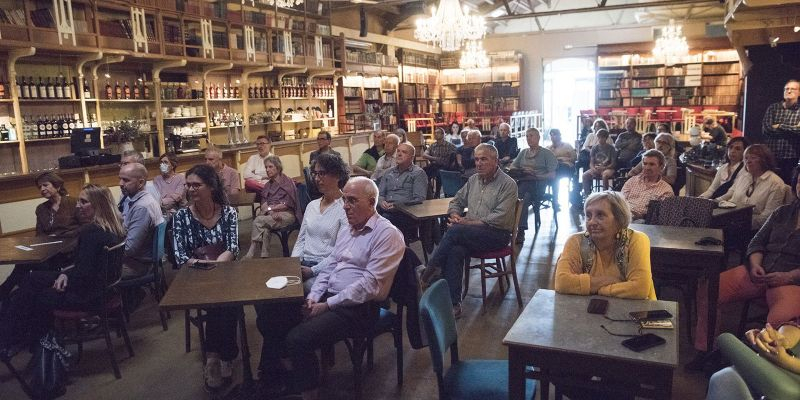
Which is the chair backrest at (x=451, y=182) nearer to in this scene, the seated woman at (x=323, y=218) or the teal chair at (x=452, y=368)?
the seated woman at (x=323, y=218)

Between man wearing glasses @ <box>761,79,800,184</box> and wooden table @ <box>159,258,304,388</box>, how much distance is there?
5.44 m

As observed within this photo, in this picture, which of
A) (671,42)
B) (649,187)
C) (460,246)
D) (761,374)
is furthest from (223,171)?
(671,42)

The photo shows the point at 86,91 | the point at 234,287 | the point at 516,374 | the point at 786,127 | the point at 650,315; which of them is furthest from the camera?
the point at 86,91

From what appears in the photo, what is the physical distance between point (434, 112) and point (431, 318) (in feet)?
52.7

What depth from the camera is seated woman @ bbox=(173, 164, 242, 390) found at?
3.07 meters

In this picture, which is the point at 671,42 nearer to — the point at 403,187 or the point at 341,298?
the point at 403,187

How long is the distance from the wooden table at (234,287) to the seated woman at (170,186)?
2.71m

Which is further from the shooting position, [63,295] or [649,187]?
[649,187]

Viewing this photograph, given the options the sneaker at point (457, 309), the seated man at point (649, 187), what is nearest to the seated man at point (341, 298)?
the sneaker at point (457, 309)

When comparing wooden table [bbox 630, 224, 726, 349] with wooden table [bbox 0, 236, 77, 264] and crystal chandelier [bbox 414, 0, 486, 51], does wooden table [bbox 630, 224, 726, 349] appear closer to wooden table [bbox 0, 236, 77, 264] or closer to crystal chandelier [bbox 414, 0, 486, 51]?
wooden table [bbox 0, 236, 77, 264]

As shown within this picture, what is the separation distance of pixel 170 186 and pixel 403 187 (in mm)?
2384

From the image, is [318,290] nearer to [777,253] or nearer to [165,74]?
[777,253]

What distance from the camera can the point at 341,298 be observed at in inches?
106

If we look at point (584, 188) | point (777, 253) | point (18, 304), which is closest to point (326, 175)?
point (18, 304)
